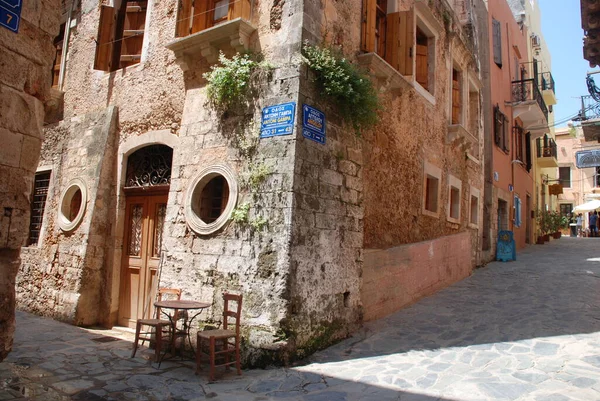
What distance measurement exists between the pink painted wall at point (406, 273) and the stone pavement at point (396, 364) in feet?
0.86

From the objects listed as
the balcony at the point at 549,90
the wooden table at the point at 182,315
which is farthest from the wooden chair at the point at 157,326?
the balcony at the point at 549,90

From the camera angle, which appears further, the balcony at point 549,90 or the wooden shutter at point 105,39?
the balcony at point 549,90

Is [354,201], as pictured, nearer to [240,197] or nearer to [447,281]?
[240,197]

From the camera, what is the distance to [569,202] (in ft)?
99.5

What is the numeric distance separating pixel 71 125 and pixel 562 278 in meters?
10.3

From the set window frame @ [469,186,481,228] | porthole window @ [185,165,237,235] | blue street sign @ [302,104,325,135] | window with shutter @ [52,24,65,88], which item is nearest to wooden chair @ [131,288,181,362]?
porthole window @ [185,165,237,235]

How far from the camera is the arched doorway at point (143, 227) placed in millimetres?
6848

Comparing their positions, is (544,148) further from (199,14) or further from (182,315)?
(182,315)

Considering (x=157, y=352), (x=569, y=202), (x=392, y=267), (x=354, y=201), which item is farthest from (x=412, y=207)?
(x=569, y=202)

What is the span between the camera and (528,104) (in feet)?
51.0

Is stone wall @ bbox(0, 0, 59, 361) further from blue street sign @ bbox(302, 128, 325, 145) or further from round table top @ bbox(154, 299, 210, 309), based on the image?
blue street sign @ bbox(302, 128, 325, 145)

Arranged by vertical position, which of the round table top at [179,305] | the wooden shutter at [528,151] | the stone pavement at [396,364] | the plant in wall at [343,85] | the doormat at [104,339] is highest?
the wooden shutter at [528,151]

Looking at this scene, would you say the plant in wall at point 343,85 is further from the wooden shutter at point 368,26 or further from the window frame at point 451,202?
the window frame at point 451,202

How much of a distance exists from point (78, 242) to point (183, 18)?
3944 millimetres
